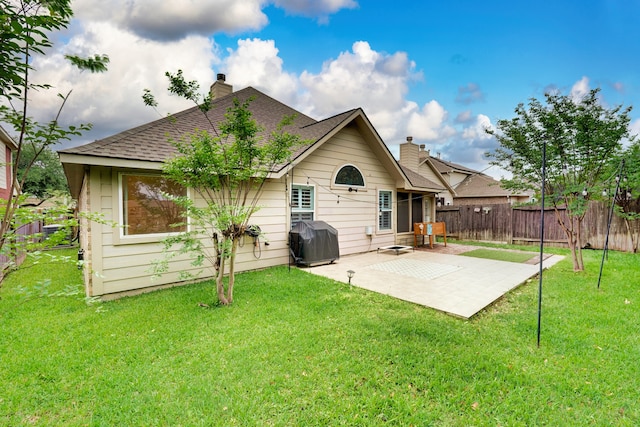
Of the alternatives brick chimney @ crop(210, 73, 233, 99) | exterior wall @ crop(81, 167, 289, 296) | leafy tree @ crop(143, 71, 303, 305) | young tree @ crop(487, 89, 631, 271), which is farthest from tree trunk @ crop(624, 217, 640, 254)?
brick chimney @ crop(210, 73, 233, 99)

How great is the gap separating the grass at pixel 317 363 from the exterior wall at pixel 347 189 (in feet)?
12.8

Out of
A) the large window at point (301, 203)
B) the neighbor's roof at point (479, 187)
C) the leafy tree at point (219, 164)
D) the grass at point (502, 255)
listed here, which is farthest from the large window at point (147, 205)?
the neighbor's roof at point (479, 187)

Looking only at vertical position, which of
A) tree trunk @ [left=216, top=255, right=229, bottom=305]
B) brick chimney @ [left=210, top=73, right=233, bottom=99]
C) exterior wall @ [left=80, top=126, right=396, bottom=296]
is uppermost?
brick chimney @ [left=210, top=73, right=233, bottom=99]

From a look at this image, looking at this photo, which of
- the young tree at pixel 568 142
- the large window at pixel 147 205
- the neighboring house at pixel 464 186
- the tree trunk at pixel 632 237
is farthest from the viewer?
the neighboring house at pixel 464 186

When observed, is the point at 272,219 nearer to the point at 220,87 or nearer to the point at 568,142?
the point at 220,87

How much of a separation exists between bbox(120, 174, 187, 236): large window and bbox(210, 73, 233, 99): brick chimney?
5.55 m

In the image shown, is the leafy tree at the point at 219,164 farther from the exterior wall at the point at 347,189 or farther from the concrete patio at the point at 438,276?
the exterior wall at the point at 347,189

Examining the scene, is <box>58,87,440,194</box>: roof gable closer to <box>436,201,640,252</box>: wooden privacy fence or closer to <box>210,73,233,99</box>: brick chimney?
<box>210,73,233,99</box>: brick chimney

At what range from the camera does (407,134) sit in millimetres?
15516

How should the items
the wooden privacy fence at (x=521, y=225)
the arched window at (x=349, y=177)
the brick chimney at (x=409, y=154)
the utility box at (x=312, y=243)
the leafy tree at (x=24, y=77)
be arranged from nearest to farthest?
the leafy tree at (x=24, y=77) → the utility box at (x=312, y=243) → the arched window at (x=349, y=177) → the wooden privacy fence at (x=521, y=225) → the brick chimney at (x=409, y=154)

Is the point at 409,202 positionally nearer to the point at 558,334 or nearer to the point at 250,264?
the point at 250,264

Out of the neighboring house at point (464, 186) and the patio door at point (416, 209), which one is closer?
the patio door at point (416, 209)

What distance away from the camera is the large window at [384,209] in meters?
9.90

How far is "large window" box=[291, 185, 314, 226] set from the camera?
24.9ft
